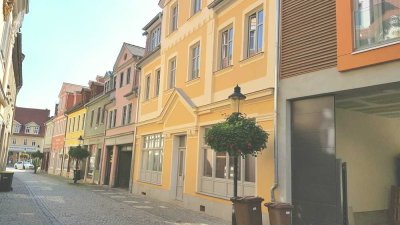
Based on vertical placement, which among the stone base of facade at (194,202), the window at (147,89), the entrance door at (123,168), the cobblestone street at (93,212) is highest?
the window at (147,89)

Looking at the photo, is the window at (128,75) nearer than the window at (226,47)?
No

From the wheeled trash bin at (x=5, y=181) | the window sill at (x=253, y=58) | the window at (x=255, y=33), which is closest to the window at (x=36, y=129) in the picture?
the wheeled trash bin at (x=5, y=181)

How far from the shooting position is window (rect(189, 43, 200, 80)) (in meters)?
15.5

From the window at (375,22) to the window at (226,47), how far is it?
5444 mm

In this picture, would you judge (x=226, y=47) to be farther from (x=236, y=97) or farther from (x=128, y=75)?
(x=128, y=75)

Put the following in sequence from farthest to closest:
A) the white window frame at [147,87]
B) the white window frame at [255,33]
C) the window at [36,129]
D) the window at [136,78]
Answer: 1. the window at [36,129]
2. the window at [136,78]
3. the white window frame at [147,87]
4. the white window frame at [255,33]

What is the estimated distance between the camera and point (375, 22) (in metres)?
7.99

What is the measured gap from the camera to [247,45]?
12.4m

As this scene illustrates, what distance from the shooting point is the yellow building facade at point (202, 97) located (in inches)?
444

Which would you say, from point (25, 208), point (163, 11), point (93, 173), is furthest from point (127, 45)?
point (25, 208)

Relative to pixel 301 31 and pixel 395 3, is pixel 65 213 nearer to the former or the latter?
pixel 301 31

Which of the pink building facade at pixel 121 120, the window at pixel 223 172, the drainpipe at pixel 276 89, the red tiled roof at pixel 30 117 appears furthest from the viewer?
the red tiled roof at pixel 30 117

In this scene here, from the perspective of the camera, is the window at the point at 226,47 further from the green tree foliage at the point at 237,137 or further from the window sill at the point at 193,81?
the green tree foliage at the point at 237,137

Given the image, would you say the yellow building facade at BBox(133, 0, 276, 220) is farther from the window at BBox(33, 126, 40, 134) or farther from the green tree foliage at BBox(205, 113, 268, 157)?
the window at BBox(33, 126, 40, 134)
